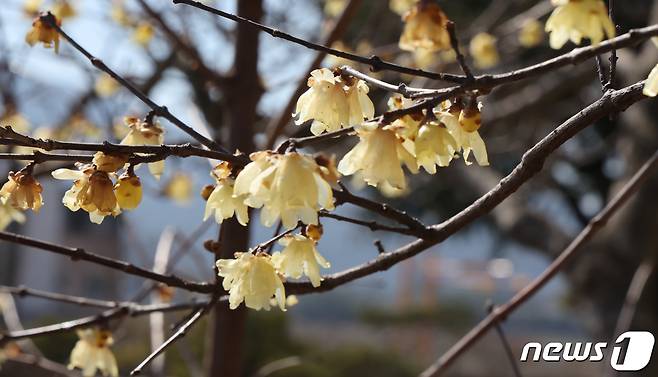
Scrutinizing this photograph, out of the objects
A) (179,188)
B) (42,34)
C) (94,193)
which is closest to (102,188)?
(94,193)

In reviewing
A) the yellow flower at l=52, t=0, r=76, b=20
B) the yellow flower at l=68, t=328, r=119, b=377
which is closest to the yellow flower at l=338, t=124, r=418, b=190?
the yellow flower at l=68, t=328, r=119, b=377

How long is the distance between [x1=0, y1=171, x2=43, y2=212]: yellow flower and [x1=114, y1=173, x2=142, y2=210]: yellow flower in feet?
0.29

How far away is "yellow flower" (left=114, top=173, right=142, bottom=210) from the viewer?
769mm

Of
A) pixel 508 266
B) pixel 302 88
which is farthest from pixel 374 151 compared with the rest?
pixel 508 266

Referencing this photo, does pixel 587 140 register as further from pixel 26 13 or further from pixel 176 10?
pixel 26 13

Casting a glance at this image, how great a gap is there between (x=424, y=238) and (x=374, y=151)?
0.18 meters

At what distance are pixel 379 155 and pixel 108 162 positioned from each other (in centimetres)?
25

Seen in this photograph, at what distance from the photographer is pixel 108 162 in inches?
28.5

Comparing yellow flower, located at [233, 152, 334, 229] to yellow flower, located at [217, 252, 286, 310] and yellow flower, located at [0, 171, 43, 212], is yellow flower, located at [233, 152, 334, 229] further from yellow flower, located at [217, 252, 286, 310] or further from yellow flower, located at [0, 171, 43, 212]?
yellow flower, located at [0, 171, 43, 212]

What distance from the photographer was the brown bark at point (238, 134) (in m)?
1.52

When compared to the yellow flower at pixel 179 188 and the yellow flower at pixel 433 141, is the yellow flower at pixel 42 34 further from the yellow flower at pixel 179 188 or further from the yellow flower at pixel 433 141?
the yellow flower at pixel 179 188

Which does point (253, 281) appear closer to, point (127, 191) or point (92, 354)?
point (127, 191)

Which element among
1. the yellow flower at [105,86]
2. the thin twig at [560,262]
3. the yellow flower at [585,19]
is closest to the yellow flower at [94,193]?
the yellow flower at [585,19]

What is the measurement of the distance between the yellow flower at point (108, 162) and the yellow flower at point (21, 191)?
0.10 meters
